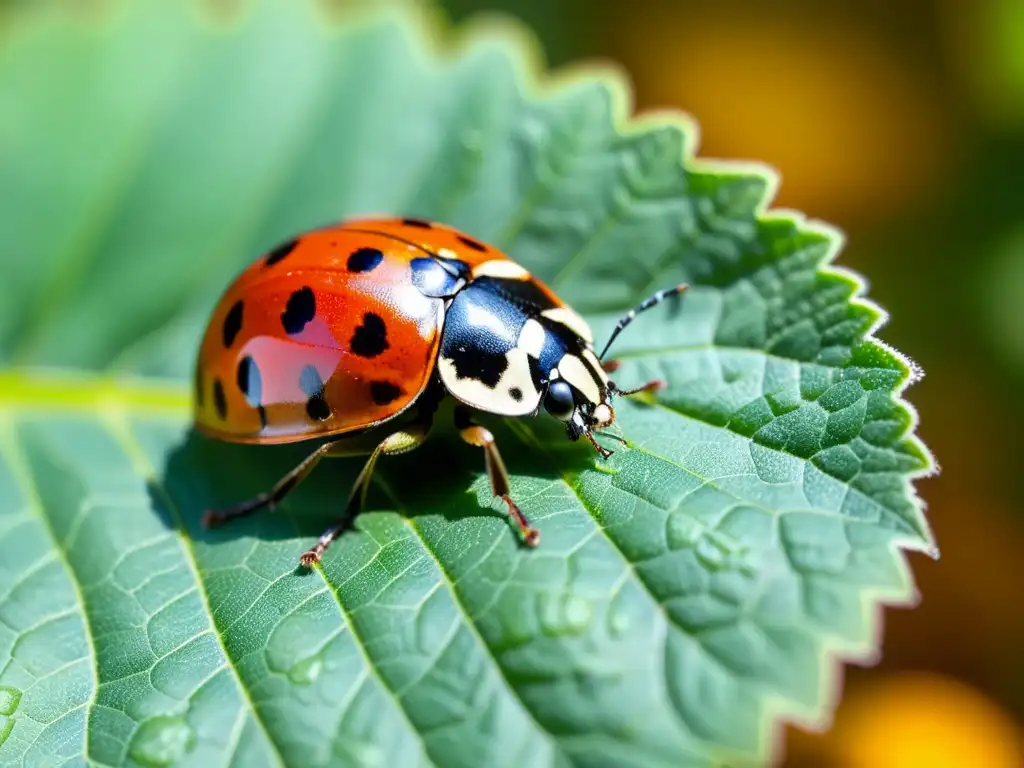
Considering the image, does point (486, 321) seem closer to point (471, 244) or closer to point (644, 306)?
point (471, 244)

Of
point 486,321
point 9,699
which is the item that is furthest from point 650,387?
point 9,699

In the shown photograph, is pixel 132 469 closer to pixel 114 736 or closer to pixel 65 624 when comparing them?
pixel 65 624

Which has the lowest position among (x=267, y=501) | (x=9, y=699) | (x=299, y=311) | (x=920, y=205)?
(x=9, y=699)

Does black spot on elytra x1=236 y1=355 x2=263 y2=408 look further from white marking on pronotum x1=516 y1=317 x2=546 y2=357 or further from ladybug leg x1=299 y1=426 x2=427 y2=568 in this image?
white marking on pronotum x1=516 y1=317 x2=546 y2=357

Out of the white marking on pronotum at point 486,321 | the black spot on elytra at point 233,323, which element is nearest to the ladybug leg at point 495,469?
the white marking on pronotum at point 486,321

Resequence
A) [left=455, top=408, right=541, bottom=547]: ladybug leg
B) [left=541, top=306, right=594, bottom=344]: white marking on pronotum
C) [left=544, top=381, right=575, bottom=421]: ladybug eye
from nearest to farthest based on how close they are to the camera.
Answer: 1. [left=455, top=408, right=541, bottom=547]: ladybug leg
2. [left=544, top=381, right=575, bottom=421]: ladybug eye
3. [left=541, top=306, right=594, bottom=344]: white marking on pronotum

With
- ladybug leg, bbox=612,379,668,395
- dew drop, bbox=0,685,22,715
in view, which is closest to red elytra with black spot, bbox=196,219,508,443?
ladybug leg, bbox=612,379,668,395

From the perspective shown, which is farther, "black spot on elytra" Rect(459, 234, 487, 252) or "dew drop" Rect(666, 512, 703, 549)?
"black spot on elytra" Rect(459, 234, 487, 252)
